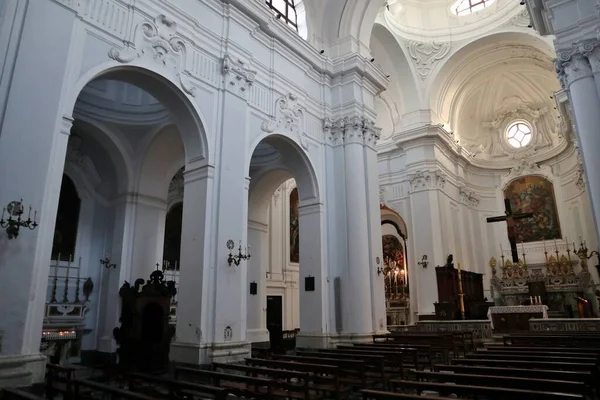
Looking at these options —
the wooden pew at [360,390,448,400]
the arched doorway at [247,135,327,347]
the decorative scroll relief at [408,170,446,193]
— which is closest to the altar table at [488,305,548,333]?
the decorative scroll relief at [408,170,446,193]

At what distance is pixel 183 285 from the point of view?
8156 mm

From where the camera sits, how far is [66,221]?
11.5 metres

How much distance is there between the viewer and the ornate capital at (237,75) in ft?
30.1

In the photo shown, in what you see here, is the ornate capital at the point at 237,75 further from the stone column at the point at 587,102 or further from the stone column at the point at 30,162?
the stone column at the point at 587,102

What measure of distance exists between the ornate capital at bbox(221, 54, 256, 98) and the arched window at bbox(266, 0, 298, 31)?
11.4ft

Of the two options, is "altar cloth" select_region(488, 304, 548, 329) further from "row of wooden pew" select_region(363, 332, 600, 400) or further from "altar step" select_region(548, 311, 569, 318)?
"row of wooden pew" select_region(363, 332, 600, 400)

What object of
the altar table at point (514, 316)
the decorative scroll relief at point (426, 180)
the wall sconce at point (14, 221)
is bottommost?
the altar table at point (514, 316)

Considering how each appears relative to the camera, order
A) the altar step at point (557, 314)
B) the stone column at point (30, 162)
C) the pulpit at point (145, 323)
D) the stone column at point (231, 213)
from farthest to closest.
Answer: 1. the altar step at point (557, 314)
2. the pulpit at point (145, 323)
3. the stone column at point (231, 213)
4. the stone column at point (30, 162)

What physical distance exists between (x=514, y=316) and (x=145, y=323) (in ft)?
37.1

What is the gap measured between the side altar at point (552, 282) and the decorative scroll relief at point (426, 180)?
14.4ft

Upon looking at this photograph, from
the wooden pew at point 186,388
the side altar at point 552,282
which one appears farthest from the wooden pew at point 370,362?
the side altar at point 552,282

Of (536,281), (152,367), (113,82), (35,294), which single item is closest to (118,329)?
(152,367)

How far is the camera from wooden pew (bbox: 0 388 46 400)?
385 cm

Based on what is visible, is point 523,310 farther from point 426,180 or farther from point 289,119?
point 289,119
